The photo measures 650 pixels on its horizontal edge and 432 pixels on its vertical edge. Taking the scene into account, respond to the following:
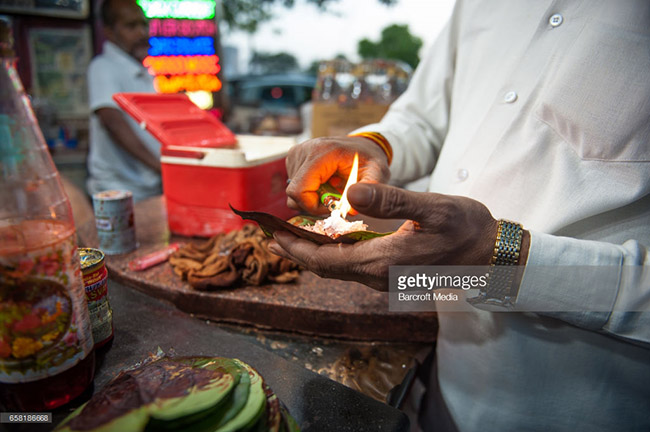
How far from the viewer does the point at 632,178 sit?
3.27ft

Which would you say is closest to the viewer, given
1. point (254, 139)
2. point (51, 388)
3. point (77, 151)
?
point (51, 388)

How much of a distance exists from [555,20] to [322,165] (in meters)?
0.85

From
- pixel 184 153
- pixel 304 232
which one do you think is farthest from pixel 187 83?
pixel 304 232

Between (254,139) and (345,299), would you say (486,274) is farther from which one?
(254,139)

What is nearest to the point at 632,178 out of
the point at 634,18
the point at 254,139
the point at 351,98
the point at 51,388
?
the point at 634,18

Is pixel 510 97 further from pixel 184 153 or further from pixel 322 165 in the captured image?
pixel 184 153

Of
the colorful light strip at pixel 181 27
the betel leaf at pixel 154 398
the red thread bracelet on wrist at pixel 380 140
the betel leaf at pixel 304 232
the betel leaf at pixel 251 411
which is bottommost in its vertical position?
the betel leaf at pixel 251 411

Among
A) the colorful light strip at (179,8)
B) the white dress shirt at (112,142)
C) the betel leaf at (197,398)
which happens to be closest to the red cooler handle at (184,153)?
the betel leaf at (197,398)

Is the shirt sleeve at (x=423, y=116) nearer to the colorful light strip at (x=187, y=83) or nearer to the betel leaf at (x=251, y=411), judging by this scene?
the betel leaf at (x=251, y=411)

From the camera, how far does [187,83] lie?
6.56 m

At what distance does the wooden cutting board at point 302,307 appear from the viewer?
1362 millimetres

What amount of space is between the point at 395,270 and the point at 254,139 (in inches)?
67.8

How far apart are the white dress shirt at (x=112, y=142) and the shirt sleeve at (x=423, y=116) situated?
272cm

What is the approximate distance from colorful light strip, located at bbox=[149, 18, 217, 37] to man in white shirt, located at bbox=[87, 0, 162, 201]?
2.70m
